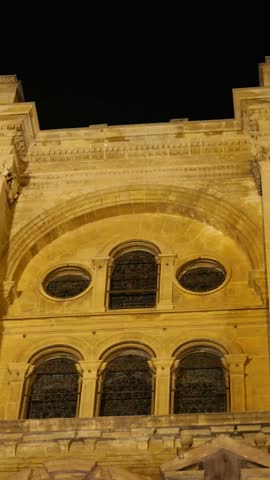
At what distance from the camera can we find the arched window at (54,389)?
70.9 ft

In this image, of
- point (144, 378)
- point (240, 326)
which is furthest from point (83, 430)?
point (240, 326)

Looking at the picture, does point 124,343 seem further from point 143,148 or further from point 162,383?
point 143,148

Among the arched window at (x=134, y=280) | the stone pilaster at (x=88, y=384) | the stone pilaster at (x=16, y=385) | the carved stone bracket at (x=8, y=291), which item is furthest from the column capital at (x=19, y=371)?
the arched window at (x=134, y=280)

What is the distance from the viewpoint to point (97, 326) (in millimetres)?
22859

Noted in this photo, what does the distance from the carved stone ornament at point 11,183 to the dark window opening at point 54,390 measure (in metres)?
4.25

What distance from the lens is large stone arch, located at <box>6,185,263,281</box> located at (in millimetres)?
24578

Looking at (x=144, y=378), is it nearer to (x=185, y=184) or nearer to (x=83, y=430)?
(x=83, y=430)

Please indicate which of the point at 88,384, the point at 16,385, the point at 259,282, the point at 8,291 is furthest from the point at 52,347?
the point at 259,282

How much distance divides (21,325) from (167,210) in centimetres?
440

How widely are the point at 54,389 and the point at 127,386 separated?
1.33 m

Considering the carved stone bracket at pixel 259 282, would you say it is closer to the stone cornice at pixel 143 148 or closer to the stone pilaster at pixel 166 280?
the stone pilaster at pixel 166 280

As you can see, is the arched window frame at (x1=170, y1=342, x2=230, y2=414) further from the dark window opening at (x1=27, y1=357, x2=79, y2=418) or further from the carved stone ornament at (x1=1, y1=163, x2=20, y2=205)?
the carved stone ornament at (x1=1, y1=163, x2=20, y2=205)

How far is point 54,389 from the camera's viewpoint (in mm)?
22047

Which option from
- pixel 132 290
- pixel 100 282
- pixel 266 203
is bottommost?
pixel 132 290
